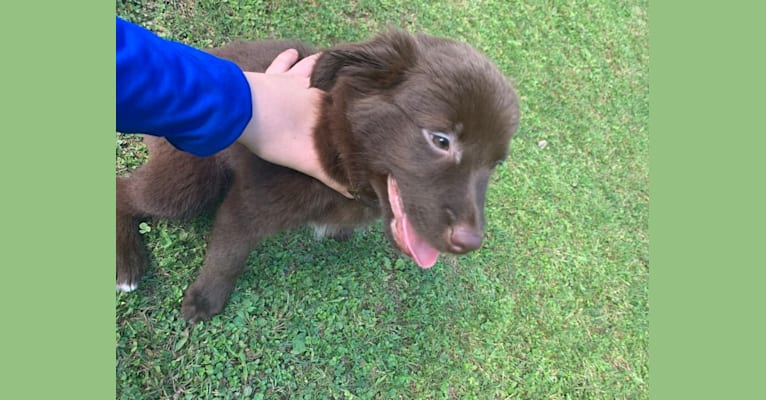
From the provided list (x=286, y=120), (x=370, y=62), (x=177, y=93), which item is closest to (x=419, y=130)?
(x=370, y=62)

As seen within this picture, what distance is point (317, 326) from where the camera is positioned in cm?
317

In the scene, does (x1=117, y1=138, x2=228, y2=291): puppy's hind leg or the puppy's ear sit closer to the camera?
the puppy's ear

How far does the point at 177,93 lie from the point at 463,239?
1223 millimetres

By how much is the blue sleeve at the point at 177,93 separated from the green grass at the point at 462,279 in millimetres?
1305

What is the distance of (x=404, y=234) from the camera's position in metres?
2.36

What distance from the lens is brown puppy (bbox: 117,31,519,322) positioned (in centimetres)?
224

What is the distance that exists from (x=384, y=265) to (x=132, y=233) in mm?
1585

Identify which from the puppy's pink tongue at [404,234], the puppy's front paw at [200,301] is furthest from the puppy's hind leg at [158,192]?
the puppy's pink tongue at [404,234]

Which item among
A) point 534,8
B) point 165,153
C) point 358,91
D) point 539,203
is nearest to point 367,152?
point 358,91

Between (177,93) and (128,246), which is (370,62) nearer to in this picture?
(177,93)

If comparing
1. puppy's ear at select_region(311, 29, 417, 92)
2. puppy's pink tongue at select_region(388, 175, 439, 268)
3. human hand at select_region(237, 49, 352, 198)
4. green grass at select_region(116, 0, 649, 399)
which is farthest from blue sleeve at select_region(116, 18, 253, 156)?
green grass at select_region(116, 0, 649, 399)

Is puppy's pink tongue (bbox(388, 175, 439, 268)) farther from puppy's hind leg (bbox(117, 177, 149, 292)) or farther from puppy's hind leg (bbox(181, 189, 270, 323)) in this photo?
puppy's hind leg (bbox(117, 177, 149, 292))

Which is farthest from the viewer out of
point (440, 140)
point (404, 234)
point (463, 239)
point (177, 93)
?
point (404, 234)

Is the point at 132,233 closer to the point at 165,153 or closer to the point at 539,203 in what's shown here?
the point at 165,153
